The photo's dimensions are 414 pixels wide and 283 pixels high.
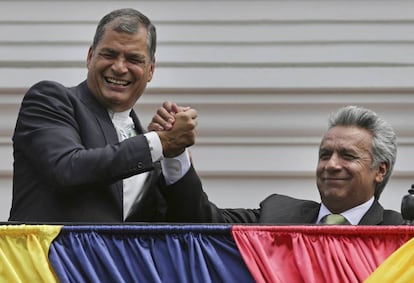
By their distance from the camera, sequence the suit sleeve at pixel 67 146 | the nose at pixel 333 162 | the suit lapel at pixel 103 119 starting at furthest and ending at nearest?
the nose at pixel 333 162 → the suit lapel at pixel 103 119 → the suit sleeve at pixel 67 146

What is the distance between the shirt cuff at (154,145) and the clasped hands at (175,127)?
14mm

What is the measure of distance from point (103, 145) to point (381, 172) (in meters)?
1.24

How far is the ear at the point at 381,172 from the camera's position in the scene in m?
6.55

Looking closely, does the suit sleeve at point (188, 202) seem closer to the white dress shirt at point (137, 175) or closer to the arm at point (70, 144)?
the white dress shirt at point (137, 175)

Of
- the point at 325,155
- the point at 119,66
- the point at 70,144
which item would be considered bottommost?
the point at 325,155

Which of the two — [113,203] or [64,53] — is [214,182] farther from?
[113,203]

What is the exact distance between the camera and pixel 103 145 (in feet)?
19.4

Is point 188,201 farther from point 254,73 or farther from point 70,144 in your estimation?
Answer: point 254,73

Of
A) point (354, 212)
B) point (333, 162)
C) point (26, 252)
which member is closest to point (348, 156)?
point (333, 162)

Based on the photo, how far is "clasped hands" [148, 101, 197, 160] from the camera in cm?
579

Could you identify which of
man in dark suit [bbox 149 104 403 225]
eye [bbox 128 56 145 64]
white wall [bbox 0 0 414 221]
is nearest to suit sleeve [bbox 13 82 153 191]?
eye [bbox 128 56 145 64]

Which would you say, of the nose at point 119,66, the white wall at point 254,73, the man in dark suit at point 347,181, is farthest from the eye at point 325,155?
the white wall at point 254,73

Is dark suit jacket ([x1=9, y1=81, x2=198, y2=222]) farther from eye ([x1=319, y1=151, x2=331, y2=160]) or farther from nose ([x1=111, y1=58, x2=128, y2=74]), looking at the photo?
eye ([x1=319, y1=151, x2=331, y2=160])

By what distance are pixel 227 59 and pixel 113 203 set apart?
9.31 feet
